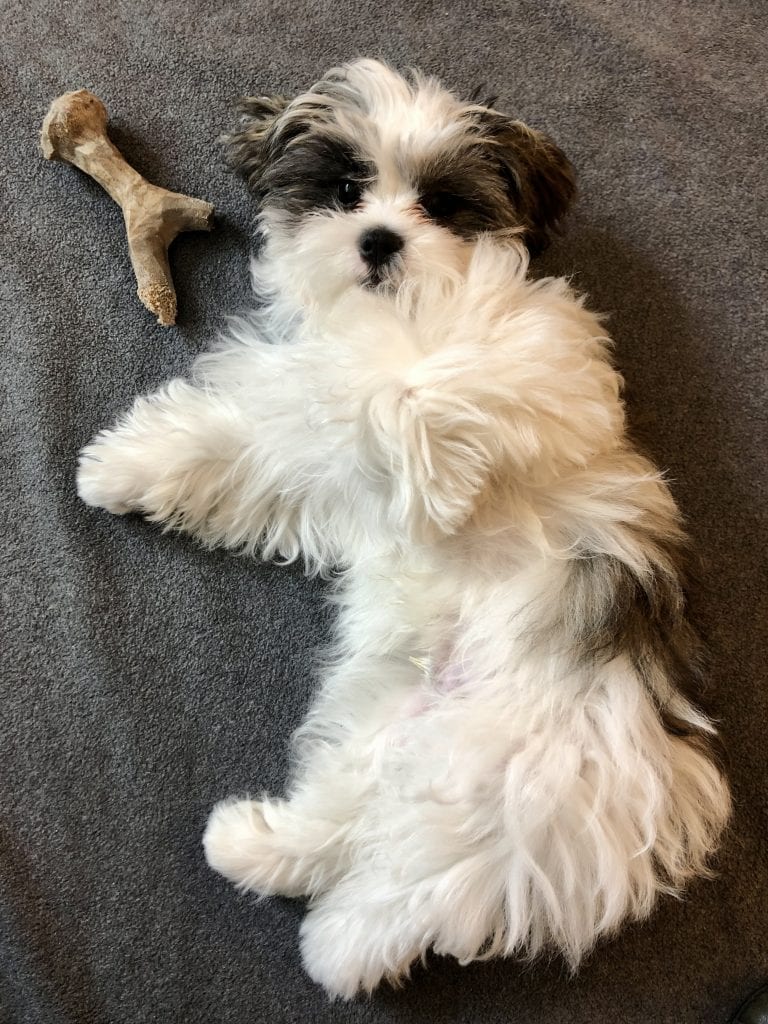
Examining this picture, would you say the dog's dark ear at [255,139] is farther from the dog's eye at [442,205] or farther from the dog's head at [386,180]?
the dog's eye at [442,205]

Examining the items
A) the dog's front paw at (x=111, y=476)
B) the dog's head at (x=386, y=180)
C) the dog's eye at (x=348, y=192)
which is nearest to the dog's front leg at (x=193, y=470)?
the dog's front paw at (x=111, y=476)

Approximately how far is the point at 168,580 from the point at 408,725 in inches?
29.5

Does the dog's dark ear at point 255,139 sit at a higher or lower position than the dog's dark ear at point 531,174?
lower

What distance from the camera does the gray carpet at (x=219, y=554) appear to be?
181 cm

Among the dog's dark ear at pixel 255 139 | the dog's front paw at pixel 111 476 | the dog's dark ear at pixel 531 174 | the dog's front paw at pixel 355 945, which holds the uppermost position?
the dog's dark ear at pixel 531 174

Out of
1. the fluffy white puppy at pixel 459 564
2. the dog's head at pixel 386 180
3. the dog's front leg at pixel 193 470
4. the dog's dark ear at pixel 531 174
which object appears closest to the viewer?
the fluffy white puppy at pixel 459 564

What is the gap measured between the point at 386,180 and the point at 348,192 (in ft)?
0.32

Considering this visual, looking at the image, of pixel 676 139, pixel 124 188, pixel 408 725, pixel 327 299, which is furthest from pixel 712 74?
pixel 408 725

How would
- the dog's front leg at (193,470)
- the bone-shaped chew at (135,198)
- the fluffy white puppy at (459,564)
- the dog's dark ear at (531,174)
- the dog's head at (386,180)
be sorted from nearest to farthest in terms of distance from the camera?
the fluffy white puppy at (459,564), the dog's head at (386,180), the dog's dark ear at (531,174), the dog's front leg at (193,470), the bone-shaped chew at (135,198)

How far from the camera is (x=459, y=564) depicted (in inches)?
62.1

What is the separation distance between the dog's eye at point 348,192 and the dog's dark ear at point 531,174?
0.96ft

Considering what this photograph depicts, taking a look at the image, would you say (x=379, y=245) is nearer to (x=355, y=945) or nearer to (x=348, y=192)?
(x=348, y=192)

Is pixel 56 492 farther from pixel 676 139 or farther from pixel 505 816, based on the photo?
pixel 676 139

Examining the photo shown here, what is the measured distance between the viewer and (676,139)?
7.51ft
